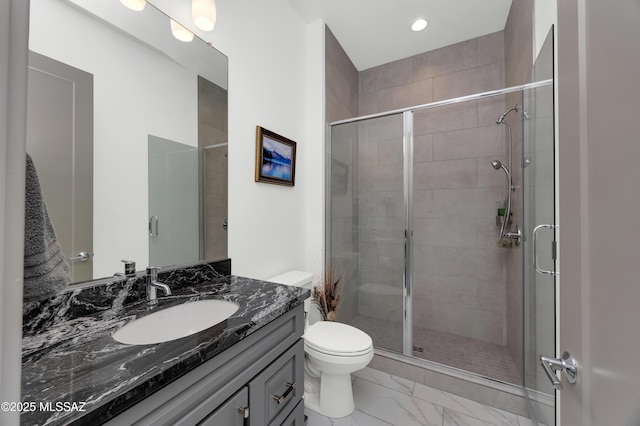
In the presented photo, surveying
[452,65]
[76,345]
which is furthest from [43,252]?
[452,65]

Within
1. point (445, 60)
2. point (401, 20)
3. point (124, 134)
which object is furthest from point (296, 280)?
point (445, 60)

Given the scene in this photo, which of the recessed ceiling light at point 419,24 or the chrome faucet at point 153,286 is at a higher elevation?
the recessed ceiling light at point 419,24

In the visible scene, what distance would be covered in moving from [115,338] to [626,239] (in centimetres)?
119

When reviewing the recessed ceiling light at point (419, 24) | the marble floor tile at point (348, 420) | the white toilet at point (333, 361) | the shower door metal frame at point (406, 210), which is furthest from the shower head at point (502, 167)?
the marble floor tile at point (348, 420)

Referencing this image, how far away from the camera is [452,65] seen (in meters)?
2.47

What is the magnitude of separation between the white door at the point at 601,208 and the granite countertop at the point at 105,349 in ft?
2.64

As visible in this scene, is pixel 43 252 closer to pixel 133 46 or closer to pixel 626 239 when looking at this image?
pixel 133 46

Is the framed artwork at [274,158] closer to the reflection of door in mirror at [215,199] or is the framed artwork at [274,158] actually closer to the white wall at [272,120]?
the white wall at [272,120]

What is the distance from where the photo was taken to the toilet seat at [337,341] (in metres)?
1.43

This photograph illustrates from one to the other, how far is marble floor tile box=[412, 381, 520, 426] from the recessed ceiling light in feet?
9.37

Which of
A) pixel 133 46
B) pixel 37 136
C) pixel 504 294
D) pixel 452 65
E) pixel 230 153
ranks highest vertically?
pixel 452 65

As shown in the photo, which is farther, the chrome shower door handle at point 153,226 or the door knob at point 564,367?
the chrome shower door handle at point 153,226

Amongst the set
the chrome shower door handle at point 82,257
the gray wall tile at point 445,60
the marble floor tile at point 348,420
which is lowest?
the marble floor tile at point 348,420

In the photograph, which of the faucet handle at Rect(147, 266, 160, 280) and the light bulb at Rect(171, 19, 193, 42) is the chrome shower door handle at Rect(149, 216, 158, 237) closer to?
the faucet handle at Rect(147, 266, 160, 280)
